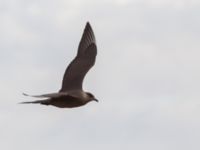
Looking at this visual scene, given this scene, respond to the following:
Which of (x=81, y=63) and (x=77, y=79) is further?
(x=81, y=63)

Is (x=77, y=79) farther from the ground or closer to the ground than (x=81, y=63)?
closer to the ground

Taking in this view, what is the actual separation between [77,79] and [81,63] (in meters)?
0.72

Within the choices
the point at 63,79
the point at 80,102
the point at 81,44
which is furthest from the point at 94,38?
the point at 80,102

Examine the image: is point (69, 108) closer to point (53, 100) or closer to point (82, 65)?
point (53, 100)

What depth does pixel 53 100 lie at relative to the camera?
57.4 ft

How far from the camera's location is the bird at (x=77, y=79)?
1748 centimetres

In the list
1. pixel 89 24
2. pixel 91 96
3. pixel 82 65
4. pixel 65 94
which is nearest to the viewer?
pixel 65 94

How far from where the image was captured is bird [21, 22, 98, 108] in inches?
688

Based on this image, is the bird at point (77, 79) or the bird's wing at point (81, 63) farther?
the bird's wing at point (81, 63)

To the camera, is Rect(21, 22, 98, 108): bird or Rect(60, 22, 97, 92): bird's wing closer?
Rect(21, 22, 98, 108): bird

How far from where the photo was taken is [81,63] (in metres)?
20.3

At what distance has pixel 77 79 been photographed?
1978 centimetres

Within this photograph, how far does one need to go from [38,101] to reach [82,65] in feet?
10.2

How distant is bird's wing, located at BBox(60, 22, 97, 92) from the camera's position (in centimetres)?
1970
